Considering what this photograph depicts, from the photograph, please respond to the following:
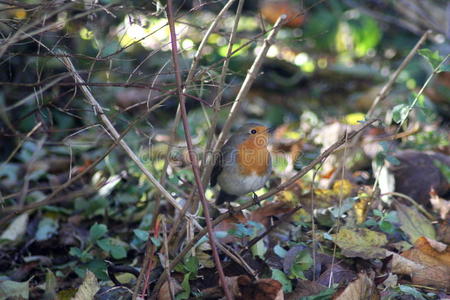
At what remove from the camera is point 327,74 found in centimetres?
768

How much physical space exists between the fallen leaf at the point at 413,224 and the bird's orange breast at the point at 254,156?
2.92 feet

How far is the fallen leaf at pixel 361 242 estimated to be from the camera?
2.94 meters

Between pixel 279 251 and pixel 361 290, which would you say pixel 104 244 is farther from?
pixel 361 290

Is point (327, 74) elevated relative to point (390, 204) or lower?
lower

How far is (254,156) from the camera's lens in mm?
3994

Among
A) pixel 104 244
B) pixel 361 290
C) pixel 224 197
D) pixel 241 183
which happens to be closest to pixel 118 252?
pixel 104 244

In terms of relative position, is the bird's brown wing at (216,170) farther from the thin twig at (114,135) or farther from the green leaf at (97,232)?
the thin twig at (114,135)

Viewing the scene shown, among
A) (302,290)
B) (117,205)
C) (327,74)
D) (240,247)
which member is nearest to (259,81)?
(327,74)

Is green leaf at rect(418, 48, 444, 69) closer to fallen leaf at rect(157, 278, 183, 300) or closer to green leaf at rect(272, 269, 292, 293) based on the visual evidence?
green leaf at rect(272, 269, 292, 293)

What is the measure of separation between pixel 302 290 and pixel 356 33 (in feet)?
17.8

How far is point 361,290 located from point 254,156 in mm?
1669

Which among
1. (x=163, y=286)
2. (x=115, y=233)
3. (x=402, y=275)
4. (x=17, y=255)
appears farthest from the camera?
(x=115, y=233)

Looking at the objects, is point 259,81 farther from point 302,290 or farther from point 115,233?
point 302,290

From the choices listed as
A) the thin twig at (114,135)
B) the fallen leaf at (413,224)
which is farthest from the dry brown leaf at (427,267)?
the thin twig at (114,135)
